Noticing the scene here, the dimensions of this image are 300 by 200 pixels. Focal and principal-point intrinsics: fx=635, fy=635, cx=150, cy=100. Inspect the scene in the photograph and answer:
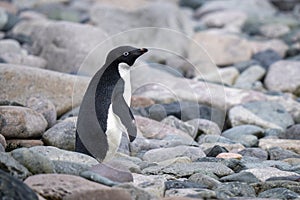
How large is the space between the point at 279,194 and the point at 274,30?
333 inches

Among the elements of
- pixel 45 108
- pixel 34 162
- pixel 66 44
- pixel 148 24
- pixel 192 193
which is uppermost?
pixel 34 162

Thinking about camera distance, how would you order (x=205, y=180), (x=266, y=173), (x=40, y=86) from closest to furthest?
(x=205, y=180) < (x=266, y=173) < (x=40, y=86)

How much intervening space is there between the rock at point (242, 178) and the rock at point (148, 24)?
572 centimetres

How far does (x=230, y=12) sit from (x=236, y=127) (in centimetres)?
711

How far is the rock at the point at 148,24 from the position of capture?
10148 mm

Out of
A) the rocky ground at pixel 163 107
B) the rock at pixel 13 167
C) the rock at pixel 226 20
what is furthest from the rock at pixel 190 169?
the rock at pixel 226 20

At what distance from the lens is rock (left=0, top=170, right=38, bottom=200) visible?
2.86 m

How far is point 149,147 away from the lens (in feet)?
17.0

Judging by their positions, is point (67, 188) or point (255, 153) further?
point (255, 153)

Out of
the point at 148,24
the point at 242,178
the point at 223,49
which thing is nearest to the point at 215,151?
the point at 242,178

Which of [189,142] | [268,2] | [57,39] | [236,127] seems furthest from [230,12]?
[189,142]

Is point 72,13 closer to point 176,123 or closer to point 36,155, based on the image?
point 176,123

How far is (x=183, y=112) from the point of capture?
6422 mm

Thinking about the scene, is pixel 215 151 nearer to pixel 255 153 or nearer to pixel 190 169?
pixel 255 153
